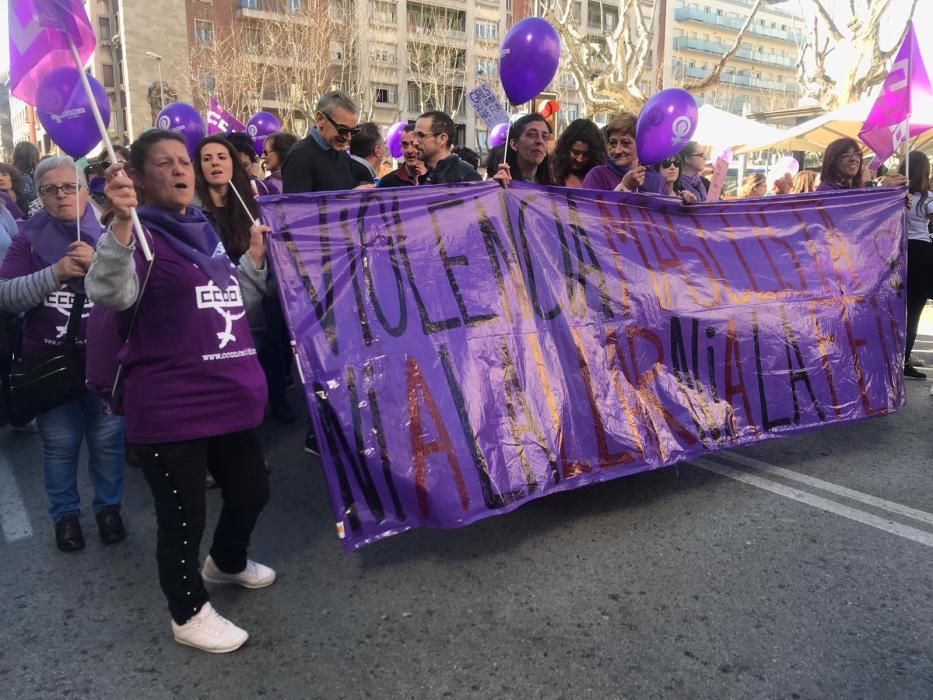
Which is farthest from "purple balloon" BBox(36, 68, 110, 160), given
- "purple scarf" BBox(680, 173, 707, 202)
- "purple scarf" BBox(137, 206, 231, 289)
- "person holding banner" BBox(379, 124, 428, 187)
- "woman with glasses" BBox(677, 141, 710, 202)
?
"woman with glasses" BBox(677, 141, 710, 202)

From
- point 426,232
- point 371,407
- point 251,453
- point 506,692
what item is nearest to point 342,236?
point 426,232

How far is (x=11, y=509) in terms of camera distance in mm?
3586

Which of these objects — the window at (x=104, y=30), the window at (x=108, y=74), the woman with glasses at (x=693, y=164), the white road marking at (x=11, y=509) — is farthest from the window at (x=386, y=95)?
the white road marking at (x=11, y=509)

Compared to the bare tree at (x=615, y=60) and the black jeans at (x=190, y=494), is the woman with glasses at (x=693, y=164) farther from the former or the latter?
the bare tree at (x=615, y=60)

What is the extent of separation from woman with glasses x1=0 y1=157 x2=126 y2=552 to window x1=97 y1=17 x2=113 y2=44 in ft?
146

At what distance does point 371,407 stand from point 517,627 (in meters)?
0.97

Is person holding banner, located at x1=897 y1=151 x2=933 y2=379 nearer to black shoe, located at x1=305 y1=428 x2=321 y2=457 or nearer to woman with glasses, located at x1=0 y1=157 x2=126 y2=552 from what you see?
black shoe, located at x1=305 y1=428 x2=321 y2=457

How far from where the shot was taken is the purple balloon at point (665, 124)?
4.16 metres

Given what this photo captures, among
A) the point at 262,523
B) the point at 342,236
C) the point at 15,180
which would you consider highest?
the point at 15,180

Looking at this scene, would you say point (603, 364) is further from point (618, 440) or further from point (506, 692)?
point (506, 692)

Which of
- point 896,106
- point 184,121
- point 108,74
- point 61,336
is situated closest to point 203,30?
point 108,74

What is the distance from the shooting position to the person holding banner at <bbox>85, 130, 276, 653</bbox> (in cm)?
216

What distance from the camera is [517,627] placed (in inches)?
95.2

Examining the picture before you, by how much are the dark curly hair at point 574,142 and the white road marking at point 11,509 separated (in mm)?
3786
